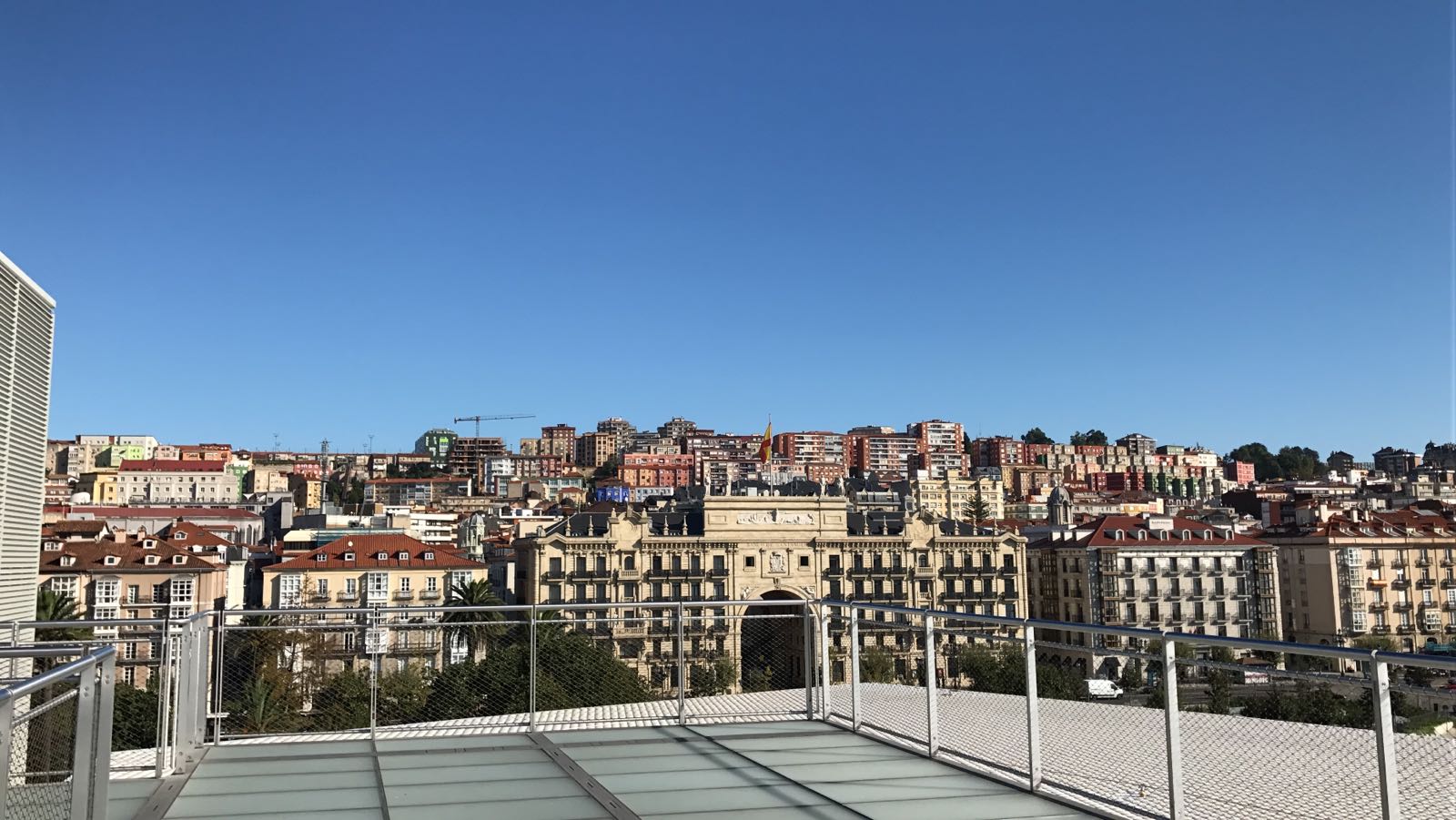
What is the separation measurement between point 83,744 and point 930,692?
5.37m

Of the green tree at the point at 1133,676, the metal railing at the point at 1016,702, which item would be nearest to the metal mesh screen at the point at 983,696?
the metal railing at the point at 1016,702

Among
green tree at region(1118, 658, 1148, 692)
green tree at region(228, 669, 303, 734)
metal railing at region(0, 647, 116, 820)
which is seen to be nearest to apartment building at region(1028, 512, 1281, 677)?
green tree at region(228, 669, 303, 734)

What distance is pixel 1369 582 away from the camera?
8262 cm

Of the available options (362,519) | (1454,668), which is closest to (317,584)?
(362,519)

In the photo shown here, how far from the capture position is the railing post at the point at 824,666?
9.98 meters

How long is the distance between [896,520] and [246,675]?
239 ft

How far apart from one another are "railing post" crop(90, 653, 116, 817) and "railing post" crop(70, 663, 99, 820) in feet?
0.21

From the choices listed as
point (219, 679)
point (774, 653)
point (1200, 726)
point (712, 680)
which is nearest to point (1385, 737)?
point (1200, 726)

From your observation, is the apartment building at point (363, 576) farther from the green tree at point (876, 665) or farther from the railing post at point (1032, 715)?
the railing post at point (1032, 715)

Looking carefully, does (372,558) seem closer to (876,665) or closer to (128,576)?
(128,576)

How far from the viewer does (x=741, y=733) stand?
30.2 ft

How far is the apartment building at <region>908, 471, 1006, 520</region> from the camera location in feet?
543

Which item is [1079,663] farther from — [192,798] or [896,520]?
[896,520]

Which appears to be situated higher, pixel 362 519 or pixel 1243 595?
pixel 362 519
